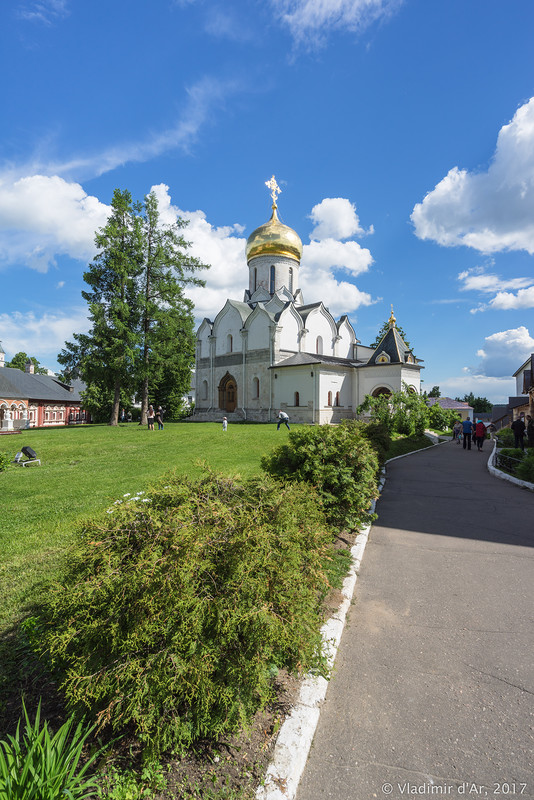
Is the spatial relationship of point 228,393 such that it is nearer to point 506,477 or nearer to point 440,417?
point 440,417

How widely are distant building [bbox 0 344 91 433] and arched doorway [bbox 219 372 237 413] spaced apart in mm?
16286

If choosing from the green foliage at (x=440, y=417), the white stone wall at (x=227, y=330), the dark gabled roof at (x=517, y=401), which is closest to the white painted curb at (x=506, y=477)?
the green foliage at (x=440, y=417)

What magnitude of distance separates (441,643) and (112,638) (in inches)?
110

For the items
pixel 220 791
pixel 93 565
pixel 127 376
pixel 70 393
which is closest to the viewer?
pixel 220 791

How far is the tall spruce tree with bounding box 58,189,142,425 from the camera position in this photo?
2525 centimetres

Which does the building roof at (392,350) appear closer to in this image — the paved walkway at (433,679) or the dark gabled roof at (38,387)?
the paved walkway at (433,679)

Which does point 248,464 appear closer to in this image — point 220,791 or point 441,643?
point 441,643

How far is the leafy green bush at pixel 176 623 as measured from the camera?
203 cm

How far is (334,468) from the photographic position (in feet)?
19.0

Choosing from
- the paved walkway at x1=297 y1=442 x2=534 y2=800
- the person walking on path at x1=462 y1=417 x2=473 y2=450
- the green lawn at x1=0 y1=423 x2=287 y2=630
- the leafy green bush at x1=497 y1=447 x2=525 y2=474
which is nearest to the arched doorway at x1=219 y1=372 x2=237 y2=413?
the green lawn at x1=0 y1=423 x2=287 y2=630

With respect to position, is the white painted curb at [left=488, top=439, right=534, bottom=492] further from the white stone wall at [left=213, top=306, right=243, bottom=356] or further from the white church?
the white stone wall at [left=213, top=306, right=243, bottom=356]

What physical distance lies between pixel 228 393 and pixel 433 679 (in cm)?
3399

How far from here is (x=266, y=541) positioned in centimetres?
258

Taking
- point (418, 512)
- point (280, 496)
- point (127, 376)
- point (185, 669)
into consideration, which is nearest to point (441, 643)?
point (280, 496)
